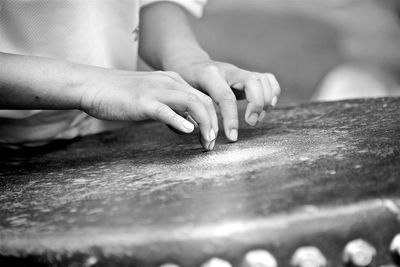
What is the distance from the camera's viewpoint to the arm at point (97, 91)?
0.67m

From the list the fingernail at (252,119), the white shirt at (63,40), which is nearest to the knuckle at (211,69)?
the fingernail at (252,119)

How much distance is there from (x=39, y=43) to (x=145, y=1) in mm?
324

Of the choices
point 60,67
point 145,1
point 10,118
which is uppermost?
point 145,1

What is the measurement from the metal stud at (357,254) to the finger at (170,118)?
10.7 inches

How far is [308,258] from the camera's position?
0.43m

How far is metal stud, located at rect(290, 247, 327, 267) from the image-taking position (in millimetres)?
424

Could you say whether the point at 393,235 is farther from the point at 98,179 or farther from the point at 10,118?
the point at 10,118

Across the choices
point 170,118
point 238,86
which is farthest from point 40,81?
point 238,86

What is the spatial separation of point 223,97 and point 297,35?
1.92m

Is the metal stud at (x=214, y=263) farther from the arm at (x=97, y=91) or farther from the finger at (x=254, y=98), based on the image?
the finger at (x=254, y=98)

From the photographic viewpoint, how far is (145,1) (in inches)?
46.6

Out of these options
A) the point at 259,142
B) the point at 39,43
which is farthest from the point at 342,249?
the point at 39,43

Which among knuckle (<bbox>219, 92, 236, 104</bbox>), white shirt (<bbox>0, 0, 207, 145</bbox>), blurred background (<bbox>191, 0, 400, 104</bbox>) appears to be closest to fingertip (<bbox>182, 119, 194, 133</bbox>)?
knuckle (<bbox>219, 92, 236, 104</bbox>)

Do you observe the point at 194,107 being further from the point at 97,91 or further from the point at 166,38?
the point at 166,38
